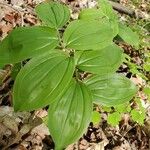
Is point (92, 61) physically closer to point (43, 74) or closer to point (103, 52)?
point (103, 52)

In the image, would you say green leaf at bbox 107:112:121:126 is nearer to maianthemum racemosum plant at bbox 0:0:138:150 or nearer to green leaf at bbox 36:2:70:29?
maianthemum racemosum plant at bbox 0:0:138:150

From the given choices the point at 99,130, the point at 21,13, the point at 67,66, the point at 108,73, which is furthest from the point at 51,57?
the point at 21,13

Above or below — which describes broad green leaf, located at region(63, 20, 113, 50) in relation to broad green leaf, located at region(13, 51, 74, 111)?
above

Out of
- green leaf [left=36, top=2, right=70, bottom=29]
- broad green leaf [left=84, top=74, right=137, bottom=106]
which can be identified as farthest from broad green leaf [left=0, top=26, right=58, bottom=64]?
broad green leaf [left=84, top=74, right=137, bottom=106]

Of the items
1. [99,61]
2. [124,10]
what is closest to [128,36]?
[99,61]

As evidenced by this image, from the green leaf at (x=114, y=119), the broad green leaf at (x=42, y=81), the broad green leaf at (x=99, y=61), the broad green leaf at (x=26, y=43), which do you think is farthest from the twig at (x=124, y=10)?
the broad green leaf at (x=42, y=81)

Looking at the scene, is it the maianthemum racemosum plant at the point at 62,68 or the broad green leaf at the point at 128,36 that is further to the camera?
the broad green leaf at the point at 128,36

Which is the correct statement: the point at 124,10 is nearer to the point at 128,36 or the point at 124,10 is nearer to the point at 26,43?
the point at 128,36

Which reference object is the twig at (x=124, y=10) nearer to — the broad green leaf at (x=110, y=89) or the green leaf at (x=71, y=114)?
the broad green leaf at (x=110, y=89)
